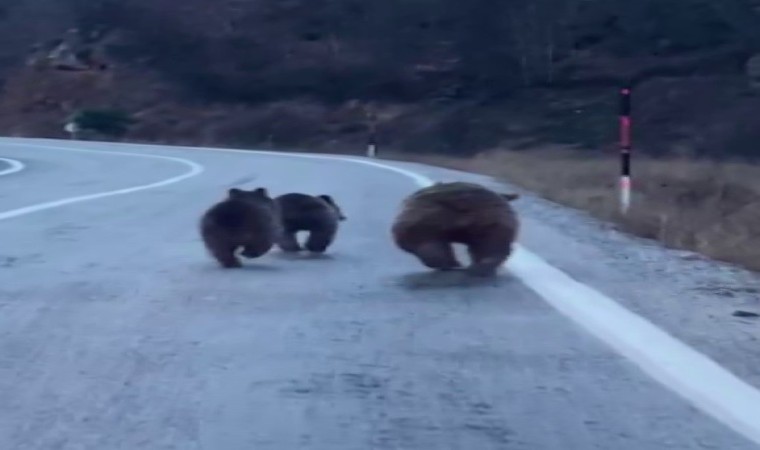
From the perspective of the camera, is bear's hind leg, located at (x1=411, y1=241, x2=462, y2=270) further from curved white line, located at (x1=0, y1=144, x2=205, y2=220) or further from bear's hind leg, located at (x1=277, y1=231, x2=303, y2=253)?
curved white line, located at (x1=0, y1=144, x2=205, y2=220)

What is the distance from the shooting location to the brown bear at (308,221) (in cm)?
1195

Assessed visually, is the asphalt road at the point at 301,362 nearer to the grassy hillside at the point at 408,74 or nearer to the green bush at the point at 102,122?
the grassy hillside at the point at 408,74

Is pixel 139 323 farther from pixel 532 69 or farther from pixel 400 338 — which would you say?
pixel 532 69

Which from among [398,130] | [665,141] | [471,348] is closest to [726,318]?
[471,348]

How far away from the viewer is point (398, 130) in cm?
5759

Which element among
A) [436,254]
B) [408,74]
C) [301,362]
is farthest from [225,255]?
[408,74]

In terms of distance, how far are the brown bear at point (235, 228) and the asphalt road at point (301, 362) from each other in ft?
0.78

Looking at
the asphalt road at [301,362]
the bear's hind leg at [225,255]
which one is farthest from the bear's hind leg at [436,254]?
the bear's hind leg at [225,255]

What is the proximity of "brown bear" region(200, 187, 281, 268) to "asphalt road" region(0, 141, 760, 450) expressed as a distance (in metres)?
0.24

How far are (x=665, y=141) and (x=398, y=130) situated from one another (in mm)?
10424

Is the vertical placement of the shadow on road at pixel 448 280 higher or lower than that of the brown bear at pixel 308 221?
lower

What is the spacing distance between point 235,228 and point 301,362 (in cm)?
371

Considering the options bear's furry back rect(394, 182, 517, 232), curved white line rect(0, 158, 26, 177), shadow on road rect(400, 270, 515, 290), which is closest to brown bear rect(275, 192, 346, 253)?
shadow on road rect(400, 270, 515, 290)

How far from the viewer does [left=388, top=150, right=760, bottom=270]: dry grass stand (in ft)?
46.2
